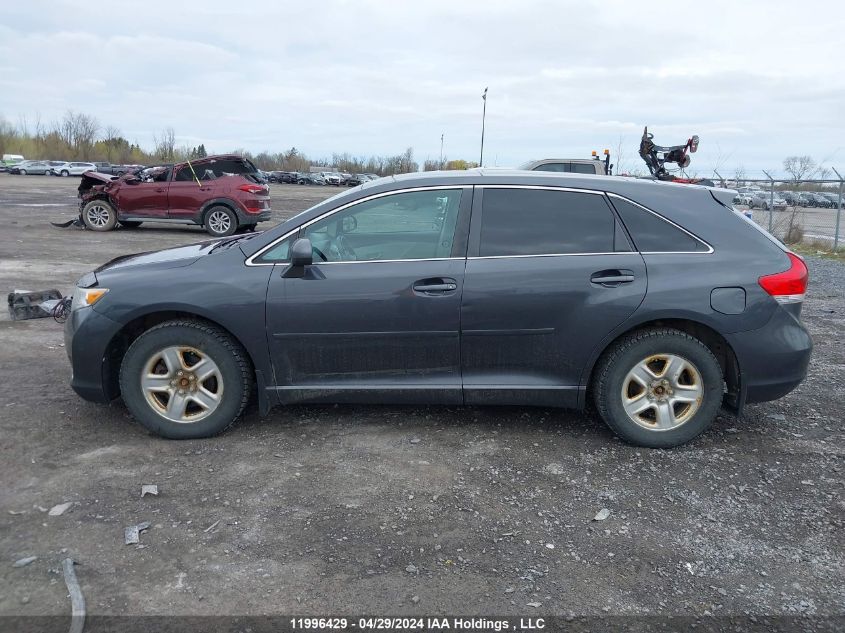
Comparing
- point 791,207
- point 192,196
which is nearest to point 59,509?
point 192,196

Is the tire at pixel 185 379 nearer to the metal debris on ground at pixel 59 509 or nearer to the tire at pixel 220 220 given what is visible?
the metal debris on ground at pixel 59 509

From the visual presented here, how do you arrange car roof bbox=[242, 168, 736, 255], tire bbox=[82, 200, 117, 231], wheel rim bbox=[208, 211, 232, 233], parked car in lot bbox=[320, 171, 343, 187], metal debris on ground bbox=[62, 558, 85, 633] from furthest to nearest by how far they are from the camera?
parked car in lot bbox=[320, 171, 343, 187] < tire bbox=[82, 200, 117, 231] < wheel rim bbox=[208, 211, 232, 233] < car roof bbox=[242, 168, 736, 255] < metal debris on ground bbox=[62, 558, 85, 633]

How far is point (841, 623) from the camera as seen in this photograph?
2.79 m

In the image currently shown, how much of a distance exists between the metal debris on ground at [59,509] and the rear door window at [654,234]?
3.51 meters

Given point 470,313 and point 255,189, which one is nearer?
point 470,313

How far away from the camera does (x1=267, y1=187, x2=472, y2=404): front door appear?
4.26 meters

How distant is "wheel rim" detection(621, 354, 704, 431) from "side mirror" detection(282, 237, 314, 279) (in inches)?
81.1

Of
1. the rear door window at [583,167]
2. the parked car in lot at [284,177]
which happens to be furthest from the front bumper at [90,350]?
the parked car in lot at [284,177]

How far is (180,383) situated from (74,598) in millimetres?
1694

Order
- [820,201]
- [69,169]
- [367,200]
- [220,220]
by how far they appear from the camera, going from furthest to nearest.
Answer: [69,169] → [820,201] → [220,220] → [367,200]

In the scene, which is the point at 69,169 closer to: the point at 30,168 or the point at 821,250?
the point at 30,168

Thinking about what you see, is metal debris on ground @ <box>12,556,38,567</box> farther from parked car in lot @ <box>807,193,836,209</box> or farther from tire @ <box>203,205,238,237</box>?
parked car in lot @ <box>807,193,836,209</box>

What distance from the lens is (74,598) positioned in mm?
2840

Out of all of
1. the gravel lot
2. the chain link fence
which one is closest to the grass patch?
the chain link fence
